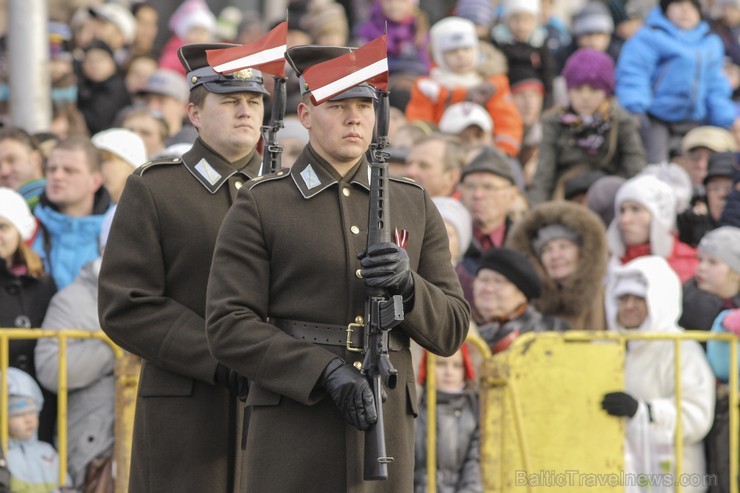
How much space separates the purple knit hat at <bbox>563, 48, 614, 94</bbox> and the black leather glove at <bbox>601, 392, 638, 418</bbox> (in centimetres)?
397

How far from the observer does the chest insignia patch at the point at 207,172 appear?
5844 millimetres

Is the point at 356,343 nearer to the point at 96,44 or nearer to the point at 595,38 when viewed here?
the point at 96,44

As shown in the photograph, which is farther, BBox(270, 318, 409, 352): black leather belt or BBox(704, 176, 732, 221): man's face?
BBox(704, 176, 732, 221): man's face

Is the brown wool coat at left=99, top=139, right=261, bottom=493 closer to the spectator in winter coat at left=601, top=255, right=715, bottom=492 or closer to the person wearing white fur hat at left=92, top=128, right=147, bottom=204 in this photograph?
the spectator in winter coat at left=601, top=255, right=715, bottom=492

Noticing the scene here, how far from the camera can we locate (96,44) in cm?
1328

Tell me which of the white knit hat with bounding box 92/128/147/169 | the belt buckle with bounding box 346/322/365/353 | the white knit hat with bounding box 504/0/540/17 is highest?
the white knit hat with bounding box 504/0/540/17

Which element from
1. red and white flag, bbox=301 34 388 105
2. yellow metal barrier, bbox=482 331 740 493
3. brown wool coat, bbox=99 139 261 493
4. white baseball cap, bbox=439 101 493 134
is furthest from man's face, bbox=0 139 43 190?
red and white flag, bbox=301 34 388 105

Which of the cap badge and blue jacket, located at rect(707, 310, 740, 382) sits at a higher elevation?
the cap badge

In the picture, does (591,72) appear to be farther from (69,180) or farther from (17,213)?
(17,213)

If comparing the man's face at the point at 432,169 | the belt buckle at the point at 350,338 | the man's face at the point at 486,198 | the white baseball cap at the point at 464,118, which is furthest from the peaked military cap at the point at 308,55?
the white baseball cap at the point at 464,118

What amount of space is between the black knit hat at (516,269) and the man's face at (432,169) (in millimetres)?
1583

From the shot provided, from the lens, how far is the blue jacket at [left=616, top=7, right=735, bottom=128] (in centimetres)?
1248

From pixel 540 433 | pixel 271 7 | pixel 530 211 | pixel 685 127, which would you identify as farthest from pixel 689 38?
pixel 271 7

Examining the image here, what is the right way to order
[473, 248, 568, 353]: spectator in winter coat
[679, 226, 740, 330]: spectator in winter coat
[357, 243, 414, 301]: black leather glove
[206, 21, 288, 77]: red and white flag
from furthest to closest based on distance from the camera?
[679, 226, 740, 330]: spectator in winter coat → [473, 248, 568, 353]: spectator in winter coat → [206, 21, 288, 77]: red and white flag → [357, 243, 414, 301]: black leather glove
